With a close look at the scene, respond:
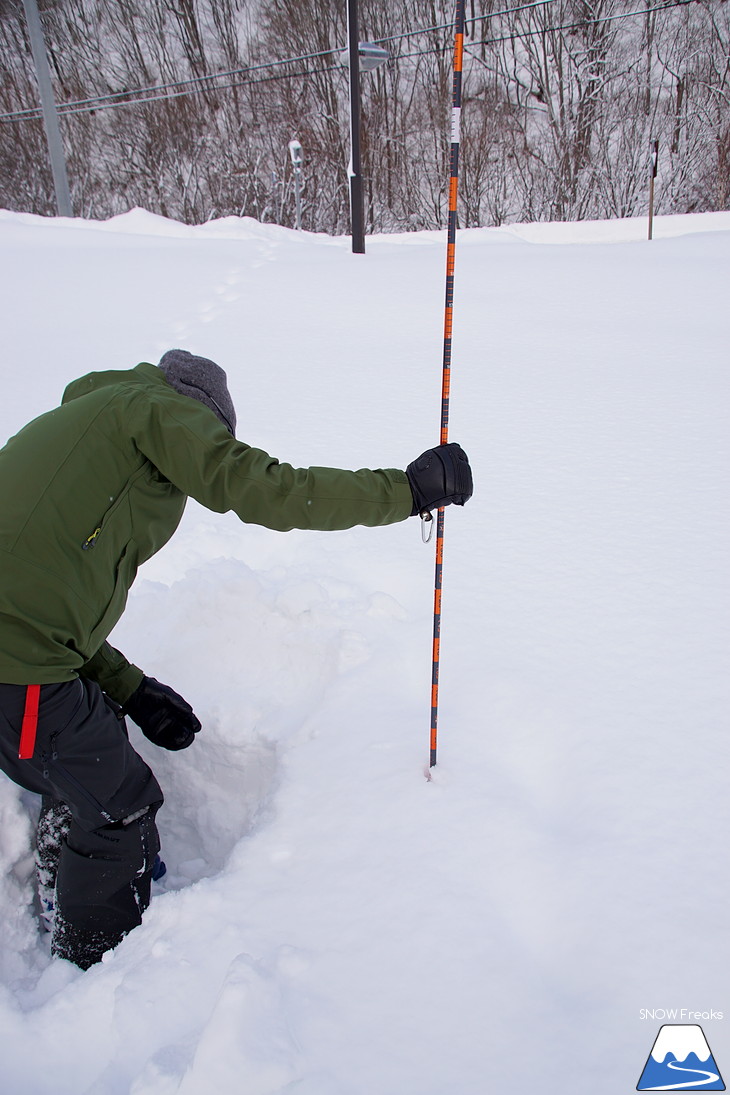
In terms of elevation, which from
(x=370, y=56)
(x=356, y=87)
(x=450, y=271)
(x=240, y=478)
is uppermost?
(x=370, y=56)

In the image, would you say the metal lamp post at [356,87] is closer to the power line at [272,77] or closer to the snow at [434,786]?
the snow at [434,786]

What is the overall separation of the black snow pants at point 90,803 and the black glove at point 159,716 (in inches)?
11.2

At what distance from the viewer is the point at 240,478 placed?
153 cm

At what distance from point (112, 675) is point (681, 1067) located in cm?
170

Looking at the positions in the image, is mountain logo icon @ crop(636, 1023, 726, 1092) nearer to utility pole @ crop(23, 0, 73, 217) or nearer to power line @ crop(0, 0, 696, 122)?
utility pole @ crop(23, 0, 73, 217)

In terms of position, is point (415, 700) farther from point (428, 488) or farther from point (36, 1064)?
point (36, 1064)

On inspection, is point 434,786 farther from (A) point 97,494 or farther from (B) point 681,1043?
(A) point 97,494

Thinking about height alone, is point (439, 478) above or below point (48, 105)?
below

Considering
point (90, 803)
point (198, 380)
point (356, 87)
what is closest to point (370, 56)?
point (356, 87)

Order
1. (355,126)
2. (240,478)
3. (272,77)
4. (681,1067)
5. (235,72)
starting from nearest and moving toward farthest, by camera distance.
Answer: (681,1067) → (240,478) → (355,126) → (235,72) → (272,77)

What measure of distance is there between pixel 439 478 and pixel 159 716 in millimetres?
1149

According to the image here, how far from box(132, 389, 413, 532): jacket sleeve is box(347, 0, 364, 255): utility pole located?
9016mm

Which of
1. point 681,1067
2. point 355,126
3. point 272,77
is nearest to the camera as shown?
point 681,1067

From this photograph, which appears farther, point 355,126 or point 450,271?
point 355,126
